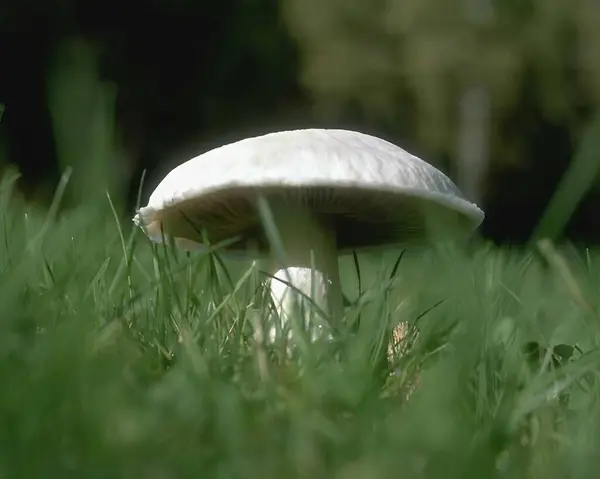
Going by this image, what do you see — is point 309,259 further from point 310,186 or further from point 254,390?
point 254,390

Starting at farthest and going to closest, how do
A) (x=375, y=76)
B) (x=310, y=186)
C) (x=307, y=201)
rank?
(x=375, y=76)
(x=307, y=201)
(x=310, y=186)

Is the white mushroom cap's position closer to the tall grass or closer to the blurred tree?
the tall grass

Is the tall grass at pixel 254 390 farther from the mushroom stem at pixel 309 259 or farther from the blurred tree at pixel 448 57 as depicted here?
the blurred tree at pixel 448 57

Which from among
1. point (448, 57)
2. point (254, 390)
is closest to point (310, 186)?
point (254, 390)

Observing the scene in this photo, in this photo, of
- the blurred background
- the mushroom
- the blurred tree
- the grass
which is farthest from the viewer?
the blurred tree

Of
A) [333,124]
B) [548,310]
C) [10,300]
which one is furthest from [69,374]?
[333,124]

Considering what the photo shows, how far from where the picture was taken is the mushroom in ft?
3.86

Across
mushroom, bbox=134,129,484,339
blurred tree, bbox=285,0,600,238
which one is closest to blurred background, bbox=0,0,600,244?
blurred tree, bbox=285,0,600,238

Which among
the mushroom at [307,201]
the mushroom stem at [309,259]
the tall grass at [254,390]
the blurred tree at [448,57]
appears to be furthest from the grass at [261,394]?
the blurred tree at [448,57]

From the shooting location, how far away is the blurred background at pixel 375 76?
706 centimetres

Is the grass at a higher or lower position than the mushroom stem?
higher

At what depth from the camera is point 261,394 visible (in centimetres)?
86

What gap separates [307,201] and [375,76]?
6.78 meters

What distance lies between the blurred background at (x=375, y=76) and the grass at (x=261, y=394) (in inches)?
211
